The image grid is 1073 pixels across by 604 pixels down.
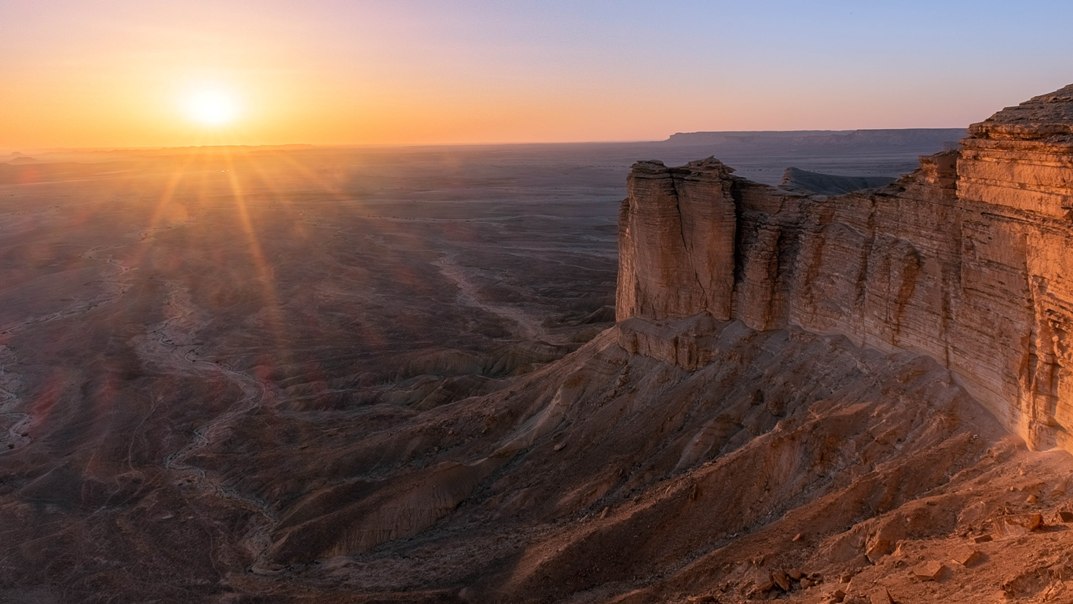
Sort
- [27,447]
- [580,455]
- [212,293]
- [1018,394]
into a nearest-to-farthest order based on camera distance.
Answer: [1018,394] → [580,455] → [27,447] → [212,293]

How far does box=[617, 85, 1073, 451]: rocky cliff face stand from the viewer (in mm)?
14281

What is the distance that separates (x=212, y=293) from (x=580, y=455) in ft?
171

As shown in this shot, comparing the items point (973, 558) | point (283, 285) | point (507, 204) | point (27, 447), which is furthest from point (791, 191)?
point (507, 204)

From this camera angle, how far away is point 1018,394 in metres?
15.2

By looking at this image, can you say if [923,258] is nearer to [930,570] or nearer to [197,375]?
[930,570]

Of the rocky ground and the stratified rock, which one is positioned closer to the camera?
the stratified rock

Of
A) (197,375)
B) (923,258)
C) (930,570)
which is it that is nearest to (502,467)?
(923,258)

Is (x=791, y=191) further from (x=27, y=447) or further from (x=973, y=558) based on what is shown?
(x=27, y=447)

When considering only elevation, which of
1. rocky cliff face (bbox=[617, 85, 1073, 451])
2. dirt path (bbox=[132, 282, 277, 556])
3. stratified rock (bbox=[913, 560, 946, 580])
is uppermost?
rocky cliff face (bbox=[617, 85, 1073, 451])

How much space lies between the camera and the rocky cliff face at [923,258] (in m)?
14.3

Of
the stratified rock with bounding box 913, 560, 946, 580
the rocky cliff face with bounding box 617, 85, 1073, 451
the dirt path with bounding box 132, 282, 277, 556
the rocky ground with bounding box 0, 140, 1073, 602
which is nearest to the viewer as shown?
the stratified rock with bounding box 913, 560, 946, 580

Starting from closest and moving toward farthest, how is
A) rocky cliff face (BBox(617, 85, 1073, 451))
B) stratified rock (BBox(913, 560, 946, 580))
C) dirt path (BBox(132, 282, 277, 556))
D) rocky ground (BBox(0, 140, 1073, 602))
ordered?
stratified rock (BBox(913, 560, 946, 580)) → rocky cliff face (BBox(617, 85, 1073, 451)) → rocky ground (BBox(0, 140, 1073, 602)) → dirt path (BBox(132, 282, 277, 556))

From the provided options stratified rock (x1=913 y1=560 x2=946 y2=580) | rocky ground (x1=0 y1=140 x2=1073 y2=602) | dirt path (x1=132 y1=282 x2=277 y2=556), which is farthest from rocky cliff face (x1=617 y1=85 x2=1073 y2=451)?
dirt path (x1=132 y1=282 x2=277 y2=556)

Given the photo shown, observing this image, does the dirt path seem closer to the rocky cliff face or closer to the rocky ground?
the rocky ground
